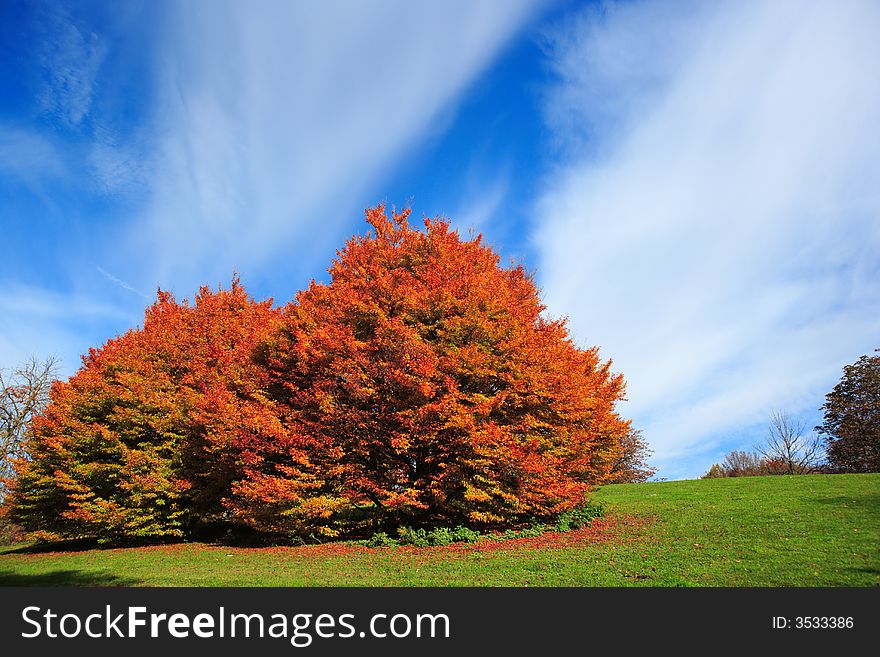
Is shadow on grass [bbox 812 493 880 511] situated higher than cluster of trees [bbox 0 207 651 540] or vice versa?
cluster of trees [bbox 0 207 651 540]

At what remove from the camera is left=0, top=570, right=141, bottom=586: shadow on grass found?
11492 millimetres

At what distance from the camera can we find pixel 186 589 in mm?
9562

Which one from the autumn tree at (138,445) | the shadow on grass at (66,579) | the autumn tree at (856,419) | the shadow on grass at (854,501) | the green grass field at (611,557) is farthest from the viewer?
the autumn tree at (856,419)

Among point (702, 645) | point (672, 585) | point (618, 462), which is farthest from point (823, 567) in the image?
point (618, 462)

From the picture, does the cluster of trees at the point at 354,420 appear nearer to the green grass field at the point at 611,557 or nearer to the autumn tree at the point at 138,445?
the autumn tree at the point at 138,445

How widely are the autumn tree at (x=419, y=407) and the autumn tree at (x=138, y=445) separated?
3085mm

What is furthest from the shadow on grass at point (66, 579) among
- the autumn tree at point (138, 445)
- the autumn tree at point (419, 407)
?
the autumn tree at point (138, 445)

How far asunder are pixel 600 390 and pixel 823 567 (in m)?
14.6

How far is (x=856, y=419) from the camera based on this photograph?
117ft

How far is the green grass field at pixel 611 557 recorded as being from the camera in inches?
387

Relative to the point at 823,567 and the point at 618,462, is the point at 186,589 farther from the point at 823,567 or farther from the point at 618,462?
the point at 618,462

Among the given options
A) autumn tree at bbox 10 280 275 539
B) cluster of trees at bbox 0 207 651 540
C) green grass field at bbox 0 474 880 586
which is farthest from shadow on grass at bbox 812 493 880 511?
autumn tree at bbox 10 280 275 539

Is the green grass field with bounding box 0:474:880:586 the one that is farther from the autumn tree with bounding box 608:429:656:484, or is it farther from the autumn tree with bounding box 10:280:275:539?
the autumn tree with bounding box 608:429:656:484

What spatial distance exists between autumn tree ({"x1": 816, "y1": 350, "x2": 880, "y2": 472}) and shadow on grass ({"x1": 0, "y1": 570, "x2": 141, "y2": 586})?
44.0 m
